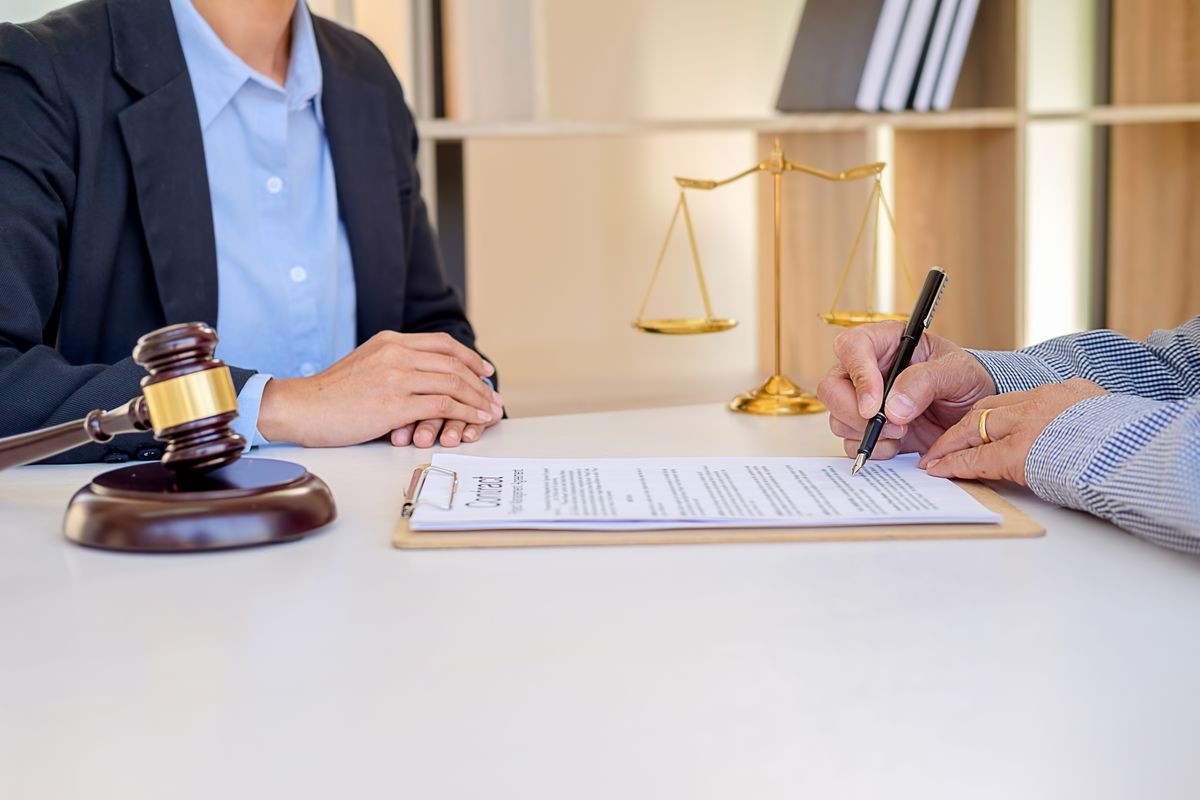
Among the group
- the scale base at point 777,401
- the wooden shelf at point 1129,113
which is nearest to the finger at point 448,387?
the scale base at point 777,401

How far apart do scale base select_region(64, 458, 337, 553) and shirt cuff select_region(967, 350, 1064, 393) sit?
628 mm

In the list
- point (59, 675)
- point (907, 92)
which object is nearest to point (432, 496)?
point (59, 675)

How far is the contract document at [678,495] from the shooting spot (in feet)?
2.93

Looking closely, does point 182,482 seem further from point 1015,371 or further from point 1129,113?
point 1129,113

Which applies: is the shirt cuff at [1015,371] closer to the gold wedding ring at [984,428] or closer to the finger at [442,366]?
the gold wedding ring at [984,428]

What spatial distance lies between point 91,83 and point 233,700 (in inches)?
46.7

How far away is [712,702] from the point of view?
1.93 feet

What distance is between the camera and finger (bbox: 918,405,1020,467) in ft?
3.38

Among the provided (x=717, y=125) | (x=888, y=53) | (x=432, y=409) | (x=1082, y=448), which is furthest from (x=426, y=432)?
(x=888, y=53)

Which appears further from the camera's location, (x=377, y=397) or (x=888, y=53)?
(x=888, y=53)

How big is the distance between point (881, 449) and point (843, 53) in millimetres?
1561

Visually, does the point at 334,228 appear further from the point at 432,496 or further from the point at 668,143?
the point at 668,143

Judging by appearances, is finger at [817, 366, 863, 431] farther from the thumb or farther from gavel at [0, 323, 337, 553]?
gavel at [0, 323, 337, 553]

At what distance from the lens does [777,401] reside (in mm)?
1502
